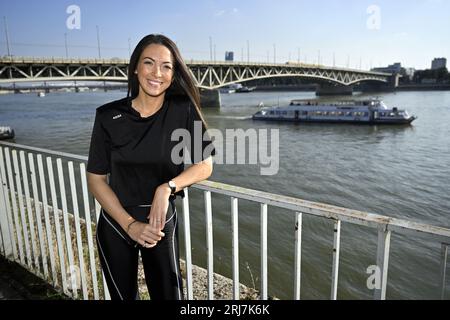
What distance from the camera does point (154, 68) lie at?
1.99 meters

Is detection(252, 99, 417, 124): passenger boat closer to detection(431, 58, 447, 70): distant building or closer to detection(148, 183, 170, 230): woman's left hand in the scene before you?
detection(148, 183, 170, 230): woman's left hand

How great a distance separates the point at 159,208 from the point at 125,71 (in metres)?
37.0

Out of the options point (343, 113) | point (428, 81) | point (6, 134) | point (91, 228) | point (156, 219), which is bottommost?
point (6, 134)

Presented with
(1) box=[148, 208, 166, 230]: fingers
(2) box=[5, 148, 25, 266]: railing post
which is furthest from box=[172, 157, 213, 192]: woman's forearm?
(2) box=[5, 148, 25, 266]: railing post

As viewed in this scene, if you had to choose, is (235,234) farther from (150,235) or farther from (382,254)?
(382,254)

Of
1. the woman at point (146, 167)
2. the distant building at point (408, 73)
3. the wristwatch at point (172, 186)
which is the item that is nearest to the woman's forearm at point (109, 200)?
the woman at point (146, 167)

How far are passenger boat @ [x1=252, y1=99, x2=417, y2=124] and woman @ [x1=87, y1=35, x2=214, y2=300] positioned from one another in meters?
34.7

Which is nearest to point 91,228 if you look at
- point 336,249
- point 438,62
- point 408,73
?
point 336,249

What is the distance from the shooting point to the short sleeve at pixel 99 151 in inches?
77.6

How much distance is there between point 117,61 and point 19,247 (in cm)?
3346

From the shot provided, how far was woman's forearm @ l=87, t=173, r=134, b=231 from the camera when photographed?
194 centimetres

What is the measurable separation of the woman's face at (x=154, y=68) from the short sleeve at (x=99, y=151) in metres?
0.33

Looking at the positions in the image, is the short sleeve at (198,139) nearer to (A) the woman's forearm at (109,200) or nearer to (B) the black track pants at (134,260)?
(B) the black track pants at (134,260)
